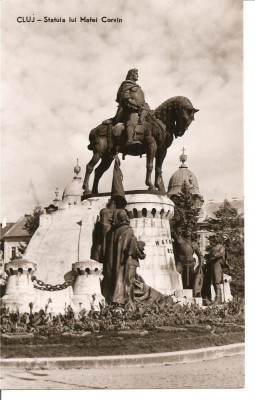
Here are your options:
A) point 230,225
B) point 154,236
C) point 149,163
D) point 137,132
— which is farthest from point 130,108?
point 230,225

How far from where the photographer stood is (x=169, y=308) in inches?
902

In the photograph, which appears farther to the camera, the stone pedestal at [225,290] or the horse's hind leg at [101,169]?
the stone pedestal at [225,290]

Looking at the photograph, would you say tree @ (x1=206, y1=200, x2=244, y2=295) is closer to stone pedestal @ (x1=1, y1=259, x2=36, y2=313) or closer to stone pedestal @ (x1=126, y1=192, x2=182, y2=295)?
stone pedestal @ (x1=126, y1=192, x2=182, y2=295)

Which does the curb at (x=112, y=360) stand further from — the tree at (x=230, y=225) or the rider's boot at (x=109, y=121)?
the tree at (x=230, y=225)

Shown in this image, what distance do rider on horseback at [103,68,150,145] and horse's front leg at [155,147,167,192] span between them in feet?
4.13

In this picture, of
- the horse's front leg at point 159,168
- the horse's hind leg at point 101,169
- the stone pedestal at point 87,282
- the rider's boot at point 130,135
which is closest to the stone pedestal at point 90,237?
the horse's front leg at point 159,168

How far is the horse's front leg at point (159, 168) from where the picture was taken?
27.5 meters

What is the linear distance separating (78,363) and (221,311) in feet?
29.7

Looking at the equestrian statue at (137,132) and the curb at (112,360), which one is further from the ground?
the equestrian statue at (137,132)

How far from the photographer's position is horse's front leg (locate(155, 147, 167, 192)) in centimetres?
2745

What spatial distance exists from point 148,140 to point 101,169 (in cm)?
226

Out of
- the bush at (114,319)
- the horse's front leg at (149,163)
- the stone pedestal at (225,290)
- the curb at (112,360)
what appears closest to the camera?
the curb at (112,360)

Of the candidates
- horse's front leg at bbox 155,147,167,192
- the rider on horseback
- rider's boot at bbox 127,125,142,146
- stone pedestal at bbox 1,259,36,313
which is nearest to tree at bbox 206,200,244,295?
Answer: horse's front leg at bbox 155,147,167,192

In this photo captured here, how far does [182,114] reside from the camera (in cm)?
2597
